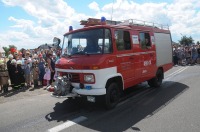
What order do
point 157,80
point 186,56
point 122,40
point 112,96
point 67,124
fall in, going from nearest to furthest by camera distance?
point 67,124, point 112,96, point 122,40, point 157,80, point 186,56

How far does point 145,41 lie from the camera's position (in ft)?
32.0

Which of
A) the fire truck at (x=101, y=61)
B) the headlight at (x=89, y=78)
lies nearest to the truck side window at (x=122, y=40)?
the fire truck at (x=101, y=61)

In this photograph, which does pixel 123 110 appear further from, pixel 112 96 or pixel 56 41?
pixel 56 41

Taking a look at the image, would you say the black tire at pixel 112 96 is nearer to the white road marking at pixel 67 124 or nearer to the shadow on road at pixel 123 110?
the shadow on road at pixel 123 110

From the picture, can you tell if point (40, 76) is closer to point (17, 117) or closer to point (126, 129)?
point (17, 117)

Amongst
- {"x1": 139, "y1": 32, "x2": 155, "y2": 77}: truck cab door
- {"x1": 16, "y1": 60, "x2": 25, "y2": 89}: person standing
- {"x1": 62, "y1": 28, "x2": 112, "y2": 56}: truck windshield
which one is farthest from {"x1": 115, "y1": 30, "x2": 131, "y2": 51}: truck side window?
{"x1": 16, "y1": 60, "x2": 25, "y2": 89}: person standing

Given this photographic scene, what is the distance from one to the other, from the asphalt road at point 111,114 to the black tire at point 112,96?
182mm

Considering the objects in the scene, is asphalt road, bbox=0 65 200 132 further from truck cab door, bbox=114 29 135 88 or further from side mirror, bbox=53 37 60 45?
side mirror, bbox=53 37 60 45

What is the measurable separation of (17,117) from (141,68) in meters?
4.54

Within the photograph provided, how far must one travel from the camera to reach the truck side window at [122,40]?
7884mm

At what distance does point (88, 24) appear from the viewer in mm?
8438

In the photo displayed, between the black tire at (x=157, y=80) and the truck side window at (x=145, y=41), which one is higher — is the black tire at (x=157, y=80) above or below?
below

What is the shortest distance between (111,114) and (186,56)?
753 inches

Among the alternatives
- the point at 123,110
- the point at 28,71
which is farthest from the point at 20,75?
the point at 123,110
